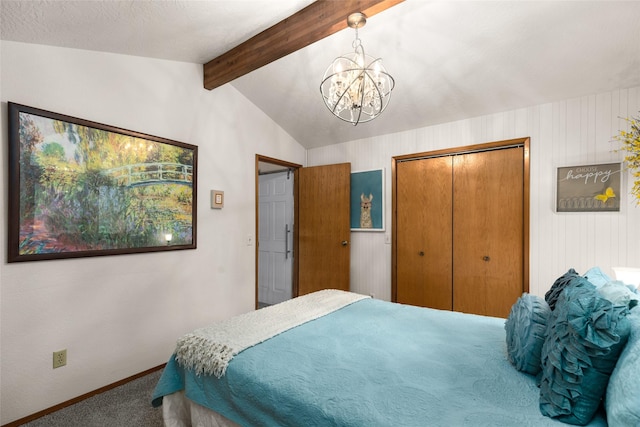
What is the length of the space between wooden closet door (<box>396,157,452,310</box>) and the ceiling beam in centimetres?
192

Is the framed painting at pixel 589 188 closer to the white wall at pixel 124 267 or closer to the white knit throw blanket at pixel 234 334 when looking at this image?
the white knit throw blanket at pixel 234 334

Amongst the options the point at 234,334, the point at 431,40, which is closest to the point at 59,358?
the point at 234,334

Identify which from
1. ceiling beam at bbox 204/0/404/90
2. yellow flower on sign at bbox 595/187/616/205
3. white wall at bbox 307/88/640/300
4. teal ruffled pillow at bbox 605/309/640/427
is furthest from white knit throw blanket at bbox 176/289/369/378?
yellow flower on sign at bbox 595/187/616/205

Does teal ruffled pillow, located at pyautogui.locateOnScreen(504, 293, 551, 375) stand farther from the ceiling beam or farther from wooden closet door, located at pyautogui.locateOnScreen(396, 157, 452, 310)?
wooden closet door, located at pyautogui.locateOnScreen(396, 157, 452, 310)

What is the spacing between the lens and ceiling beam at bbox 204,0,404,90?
1976mm

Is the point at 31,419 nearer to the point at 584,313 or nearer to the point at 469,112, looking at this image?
the point at 584,313

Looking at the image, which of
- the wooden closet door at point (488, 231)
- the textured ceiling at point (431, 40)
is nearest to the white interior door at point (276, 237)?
the textured ceiling at point (431, 40)

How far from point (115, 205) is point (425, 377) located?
240cm

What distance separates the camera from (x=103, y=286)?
234 centimetres

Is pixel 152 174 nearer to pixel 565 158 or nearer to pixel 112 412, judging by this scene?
pixel 112 412

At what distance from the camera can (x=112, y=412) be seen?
6.76 ft

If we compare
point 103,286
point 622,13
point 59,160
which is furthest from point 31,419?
point 622,13

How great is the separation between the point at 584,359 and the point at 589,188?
7.46 ft

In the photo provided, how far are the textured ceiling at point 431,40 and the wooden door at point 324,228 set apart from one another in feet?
4.07
